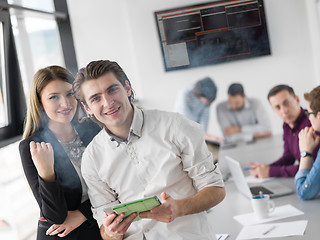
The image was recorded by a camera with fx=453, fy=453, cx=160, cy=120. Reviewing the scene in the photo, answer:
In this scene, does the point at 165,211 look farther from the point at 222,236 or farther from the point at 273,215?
the point at 273,215

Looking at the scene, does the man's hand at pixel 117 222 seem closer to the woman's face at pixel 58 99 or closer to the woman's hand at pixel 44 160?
the woman's hand at pixel 44 160

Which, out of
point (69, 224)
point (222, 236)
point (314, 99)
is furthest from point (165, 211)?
point (314, 99)

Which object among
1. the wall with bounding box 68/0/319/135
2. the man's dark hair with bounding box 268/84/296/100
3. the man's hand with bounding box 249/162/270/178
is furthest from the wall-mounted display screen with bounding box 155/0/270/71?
the man's hand with bounding box 249/162/270/178

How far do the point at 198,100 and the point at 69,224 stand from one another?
2.42 metres

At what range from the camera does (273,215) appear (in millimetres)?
1896

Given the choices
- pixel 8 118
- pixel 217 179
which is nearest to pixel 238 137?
pixel 8 118

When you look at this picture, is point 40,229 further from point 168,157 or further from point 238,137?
point 238,137

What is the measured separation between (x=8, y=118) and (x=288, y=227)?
4.87ft

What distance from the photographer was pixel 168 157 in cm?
131

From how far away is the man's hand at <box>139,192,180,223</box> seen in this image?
1.22 meters

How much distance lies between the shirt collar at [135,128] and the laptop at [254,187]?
3.14 feet

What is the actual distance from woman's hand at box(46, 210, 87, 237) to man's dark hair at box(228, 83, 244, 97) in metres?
Answer: 2.24

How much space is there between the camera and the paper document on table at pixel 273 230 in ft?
5.50

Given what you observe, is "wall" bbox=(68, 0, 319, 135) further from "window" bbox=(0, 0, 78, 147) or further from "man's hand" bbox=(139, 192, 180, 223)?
"man's hand" bbox=(139, 192, 180, 223)
